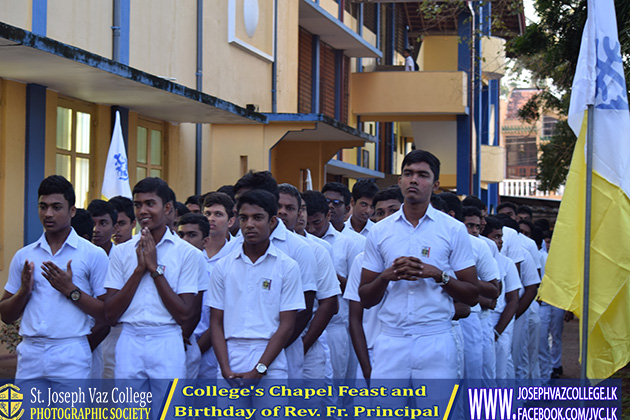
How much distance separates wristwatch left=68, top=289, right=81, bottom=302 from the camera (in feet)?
19.2

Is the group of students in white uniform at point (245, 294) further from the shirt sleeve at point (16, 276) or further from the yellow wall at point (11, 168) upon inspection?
the yellow wall at point (11, 168)

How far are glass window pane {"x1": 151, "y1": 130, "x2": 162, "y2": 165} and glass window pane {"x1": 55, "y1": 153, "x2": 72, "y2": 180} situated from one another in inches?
99.8

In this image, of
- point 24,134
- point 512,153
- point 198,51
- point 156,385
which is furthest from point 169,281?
point 512,153

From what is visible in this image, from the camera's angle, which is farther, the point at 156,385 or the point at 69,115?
the point at 69,115

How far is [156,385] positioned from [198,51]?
1006 centimetres

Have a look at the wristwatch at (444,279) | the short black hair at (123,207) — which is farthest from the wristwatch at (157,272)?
the short black hair at (123,207)

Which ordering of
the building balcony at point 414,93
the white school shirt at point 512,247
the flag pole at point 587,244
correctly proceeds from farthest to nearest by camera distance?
the building balcony at point 414,93, the white school shirt at point 512,247, the flag pole at point 587,244

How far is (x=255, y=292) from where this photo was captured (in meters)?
5.63

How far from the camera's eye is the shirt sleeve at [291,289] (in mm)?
5637

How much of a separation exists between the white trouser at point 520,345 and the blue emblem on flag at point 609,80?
4.07 metres

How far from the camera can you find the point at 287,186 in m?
7.02

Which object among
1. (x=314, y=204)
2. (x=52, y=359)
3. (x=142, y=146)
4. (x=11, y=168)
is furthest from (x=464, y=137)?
(x=52, y=359)

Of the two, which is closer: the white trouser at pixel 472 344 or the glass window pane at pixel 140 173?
the white trouser at pixel 472 344

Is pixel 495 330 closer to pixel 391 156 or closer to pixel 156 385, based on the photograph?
pixel 156 385
